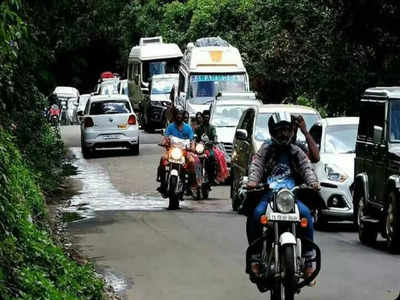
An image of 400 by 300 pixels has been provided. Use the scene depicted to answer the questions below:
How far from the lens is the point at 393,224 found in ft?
51.9

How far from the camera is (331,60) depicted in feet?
108

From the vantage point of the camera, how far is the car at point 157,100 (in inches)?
1850

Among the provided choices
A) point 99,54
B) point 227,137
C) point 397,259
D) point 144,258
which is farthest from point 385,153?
point 99,54

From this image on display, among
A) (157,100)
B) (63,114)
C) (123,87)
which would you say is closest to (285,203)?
(157,100)

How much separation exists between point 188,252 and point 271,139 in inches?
179

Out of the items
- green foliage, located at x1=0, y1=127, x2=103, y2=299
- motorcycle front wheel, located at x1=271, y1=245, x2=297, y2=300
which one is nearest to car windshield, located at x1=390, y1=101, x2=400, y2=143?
green foliage, located at x1=0, y1=127, x2=103, y2=299

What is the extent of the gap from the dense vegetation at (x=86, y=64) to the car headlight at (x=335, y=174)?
4.76 meters

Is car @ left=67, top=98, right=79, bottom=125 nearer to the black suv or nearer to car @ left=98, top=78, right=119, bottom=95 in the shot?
car @ left=98, top=78, right=119, bottom=95

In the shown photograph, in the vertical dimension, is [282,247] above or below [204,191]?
above

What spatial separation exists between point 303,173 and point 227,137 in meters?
18.2

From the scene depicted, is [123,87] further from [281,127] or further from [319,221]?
[281,127]

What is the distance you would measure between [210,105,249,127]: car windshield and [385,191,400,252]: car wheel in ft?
46.6

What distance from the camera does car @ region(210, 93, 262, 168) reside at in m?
29.6

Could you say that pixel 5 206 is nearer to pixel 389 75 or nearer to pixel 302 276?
pixel 302 276
